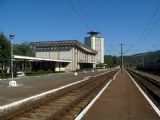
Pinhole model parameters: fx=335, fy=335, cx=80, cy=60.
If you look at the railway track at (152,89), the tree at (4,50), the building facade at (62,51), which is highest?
the building facade at (62,51)

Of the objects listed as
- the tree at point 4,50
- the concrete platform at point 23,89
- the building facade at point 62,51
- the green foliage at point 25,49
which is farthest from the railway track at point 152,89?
the green foliage at point 25,49

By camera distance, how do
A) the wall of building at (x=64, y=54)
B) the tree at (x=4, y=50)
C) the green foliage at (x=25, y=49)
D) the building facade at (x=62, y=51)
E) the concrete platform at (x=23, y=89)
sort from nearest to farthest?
the concrete platform at (x=23, y=89)
the tree at (x=4, y=50)
the wall of building at (x=64, y=54)
the building facade at (x=62, y=51)
the green foliage at (x=25, y=49)

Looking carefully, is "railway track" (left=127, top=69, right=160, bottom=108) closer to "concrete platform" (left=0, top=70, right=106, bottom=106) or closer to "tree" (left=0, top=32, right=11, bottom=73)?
"concrete platform" (left=0, top=70, right=106, bottom=106)

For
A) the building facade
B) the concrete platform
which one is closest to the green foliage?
the building facade

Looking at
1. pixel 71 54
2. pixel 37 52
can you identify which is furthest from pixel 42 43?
pixel 71 54

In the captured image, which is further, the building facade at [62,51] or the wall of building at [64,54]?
the building facade at [62,51]

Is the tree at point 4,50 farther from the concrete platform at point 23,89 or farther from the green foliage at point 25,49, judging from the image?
the green foliage at point 25,49

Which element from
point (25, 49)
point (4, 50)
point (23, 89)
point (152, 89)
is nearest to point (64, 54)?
point (25, 49)

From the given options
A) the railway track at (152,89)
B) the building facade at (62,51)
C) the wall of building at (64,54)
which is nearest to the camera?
the railway track at (152,89)

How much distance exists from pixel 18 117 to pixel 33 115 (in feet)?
2.46

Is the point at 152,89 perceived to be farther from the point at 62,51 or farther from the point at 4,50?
the point at 62,51

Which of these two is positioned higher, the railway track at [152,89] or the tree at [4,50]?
the tree at [4,50]

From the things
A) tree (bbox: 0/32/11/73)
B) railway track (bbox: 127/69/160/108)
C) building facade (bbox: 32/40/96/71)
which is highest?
building facade (bbox: 32/40/96/71)

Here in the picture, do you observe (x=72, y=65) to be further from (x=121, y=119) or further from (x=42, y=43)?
(x=121, y=119)
